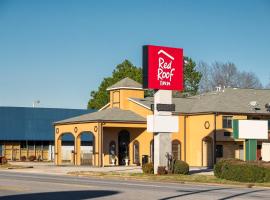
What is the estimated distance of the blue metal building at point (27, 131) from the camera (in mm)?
76125

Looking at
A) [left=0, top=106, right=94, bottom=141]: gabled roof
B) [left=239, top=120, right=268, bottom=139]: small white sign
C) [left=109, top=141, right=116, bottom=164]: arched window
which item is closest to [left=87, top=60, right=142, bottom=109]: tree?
[left=0, top=106, right=94, bottom=141]: gabled roof

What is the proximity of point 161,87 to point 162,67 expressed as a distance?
1.34 meters

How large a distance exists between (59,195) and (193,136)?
3737 centimetres

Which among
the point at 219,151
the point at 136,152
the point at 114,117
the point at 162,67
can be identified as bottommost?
the point at 136,152

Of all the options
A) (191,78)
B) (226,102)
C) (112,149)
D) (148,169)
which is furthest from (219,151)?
(191,78)

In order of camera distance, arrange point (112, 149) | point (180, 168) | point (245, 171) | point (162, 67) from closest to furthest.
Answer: point (245, 171), point (180, 168), point (162, 67), point (112, 149)

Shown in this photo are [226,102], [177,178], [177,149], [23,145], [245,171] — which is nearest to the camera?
[245,171]

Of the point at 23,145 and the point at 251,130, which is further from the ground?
the point at 251,130

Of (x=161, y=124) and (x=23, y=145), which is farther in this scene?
(x=23, y=145)

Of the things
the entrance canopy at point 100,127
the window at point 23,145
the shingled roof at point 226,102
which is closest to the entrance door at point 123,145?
the entrance canopy at point 100,127

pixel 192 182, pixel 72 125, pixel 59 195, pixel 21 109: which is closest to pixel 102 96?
pixel 21 109

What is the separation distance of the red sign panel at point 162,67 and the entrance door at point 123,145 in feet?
63.8

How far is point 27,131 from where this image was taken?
77.3 meters

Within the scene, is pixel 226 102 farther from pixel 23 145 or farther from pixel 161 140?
pixel 23 145
